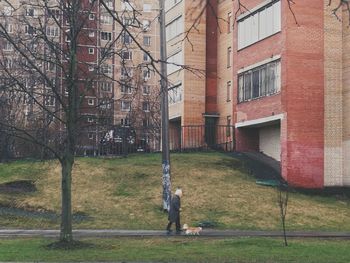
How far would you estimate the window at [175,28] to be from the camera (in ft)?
152

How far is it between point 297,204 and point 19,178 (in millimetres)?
14591

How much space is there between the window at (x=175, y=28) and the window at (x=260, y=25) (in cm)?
897

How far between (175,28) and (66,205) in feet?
104

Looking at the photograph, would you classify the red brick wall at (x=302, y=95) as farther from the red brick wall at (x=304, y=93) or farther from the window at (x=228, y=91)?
the window at (x=228, y=91)

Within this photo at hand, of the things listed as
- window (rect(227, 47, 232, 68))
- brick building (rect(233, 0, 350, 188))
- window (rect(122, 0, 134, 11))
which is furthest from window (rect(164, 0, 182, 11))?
window (rect(122, 0, 134, 11))

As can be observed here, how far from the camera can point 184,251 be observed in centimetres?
1581

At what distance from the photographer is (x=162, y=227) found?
79.9 feet

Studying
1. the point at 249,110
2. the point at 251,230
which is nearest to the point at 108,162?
the point at 249,110

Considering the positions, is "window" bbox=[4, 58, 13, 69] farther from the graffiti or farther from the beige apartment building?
the beige apartment building

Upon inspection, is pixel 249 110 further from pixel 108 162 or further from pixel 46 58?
pixel 46 58

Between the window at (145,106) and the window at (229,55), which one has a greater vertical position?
the window at (229,55)

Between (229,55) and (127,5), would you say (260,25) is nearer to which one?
(229,55)

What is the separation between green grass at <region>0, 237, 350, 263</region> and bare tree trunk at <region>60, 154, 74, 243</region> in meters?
0.62

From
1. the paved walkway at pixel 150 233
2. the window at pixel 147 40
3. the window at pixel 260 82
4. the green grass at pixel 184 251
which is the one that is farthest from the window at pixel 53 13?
the window at pixel 147 40
